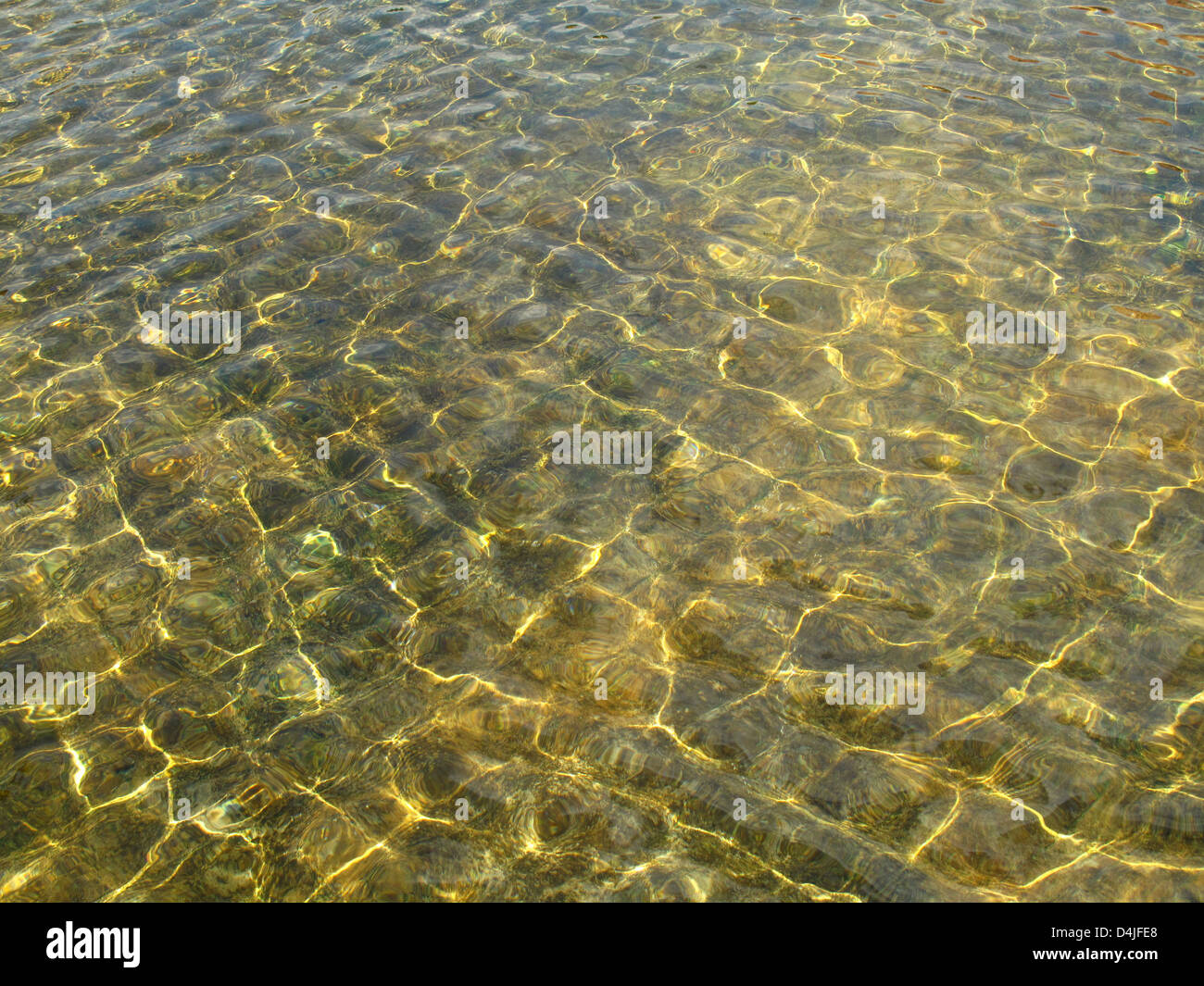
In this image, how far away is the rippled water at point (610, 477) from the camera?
4.56 m

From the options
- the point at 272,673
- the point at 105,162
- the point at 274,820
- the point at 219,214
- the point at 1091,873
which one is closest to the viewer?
the point at 1091,873

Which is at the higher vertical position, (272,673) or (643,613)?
(643,613)

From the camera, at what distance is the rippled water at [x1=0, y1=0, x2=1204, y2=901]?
15.0ft

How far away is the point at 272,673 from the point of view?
520cm

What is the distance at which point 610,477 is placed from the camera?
245 inches

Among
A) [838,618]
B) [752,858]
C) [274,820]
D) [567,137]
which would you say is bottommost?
[274,820]

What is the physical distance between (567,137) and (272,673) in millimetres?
6303

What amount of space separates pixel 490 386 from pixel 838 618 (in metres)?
3.07

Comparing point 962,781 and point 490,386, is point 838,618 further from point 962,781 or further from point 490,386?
point 490,386

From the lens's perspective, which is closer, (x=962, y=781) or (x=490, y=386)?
(x=962, y=781)

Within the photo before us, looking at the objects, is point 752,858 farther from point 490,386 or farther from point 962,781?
point 490,386

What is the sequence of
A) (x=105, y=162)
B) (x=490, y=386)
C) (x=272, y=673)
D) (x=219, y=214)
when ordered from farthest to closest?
1. (x=105, y=162)
2. (x=219, y=214)
3. (x=490, y=386)
4. (x=272, y=673)

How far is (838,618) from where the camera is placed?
17.5 feet

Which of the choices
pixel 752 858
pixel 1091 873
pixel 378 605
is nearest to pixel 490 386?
pixel 378 605
